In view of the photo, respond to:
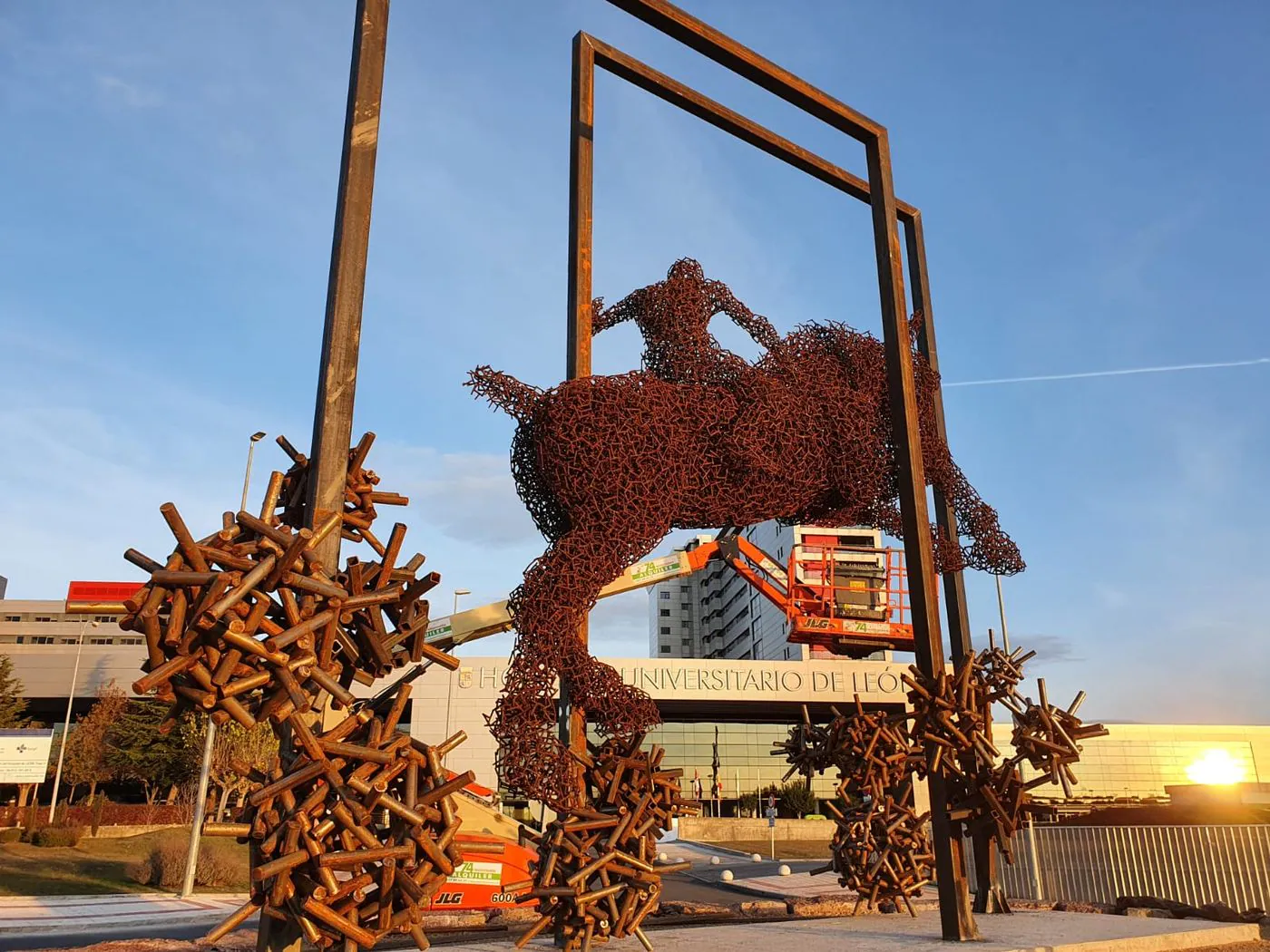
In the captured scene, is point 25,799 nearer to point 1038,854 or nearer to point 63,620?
point 63,620

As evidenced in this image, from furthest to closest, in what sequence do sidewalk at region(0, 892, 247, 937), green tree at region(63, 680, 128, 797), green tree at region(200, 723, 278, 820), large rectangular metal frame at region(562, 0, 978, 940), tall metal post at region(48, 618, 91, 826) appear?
green tree at region(63, 680, 128, 797) → tall metal post at region(48, 618, 91, 826) → green tree at region(200, 723, 278, 820) → sidewalk at region(0, 892, 247, 937) → large rectangular metal frame at region(562, 0, 978, 940)

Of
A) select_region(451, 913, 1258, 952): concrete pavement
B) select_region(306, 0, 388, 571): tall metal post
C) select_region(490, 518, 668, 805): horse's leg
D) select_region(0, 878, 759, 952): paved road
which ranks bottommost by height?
select_region(0, 878, 759, 952): paved road

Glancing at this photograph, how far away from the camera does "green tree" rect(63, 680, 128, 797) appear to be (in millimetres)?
35500

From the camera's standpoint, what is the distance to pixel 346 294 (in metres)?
3.98

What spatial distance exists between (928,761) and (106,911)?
1423cm

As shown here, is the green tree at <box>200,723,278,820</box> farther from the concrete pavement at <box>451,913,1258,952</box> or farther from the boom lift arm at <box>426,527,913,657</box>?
the concrete pavement at <box>451,913,1258,952</box>

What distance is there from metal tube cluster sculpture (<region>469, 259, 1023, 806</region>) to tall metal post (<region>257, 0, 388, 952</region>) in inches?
99.8

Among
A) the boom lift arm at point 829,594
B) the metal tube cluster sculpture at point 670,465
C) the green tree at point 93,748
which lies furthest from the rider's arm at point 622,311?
the green tree at point 93,748

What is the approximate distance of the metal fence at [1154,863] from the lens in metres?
10.4

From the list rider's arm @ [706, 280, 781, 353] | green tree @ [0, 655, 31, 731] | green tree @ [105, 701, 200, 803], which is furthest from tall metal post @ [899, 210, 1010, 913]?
green tree @ [0, 655, 31, 731]

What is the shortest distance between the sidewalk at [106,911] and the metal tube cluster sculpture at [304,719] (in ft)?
37.9

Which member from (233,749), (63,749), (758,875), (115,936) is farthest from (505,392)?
(63,749)

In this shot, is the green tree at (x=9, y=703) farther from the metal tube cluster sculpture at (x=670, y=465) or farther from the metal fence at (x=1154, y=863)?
the metal tube cluster sculpture at (x=670, y=465)

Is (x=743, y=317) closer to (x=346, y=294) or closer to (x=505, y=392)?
(x=505, y=392)
